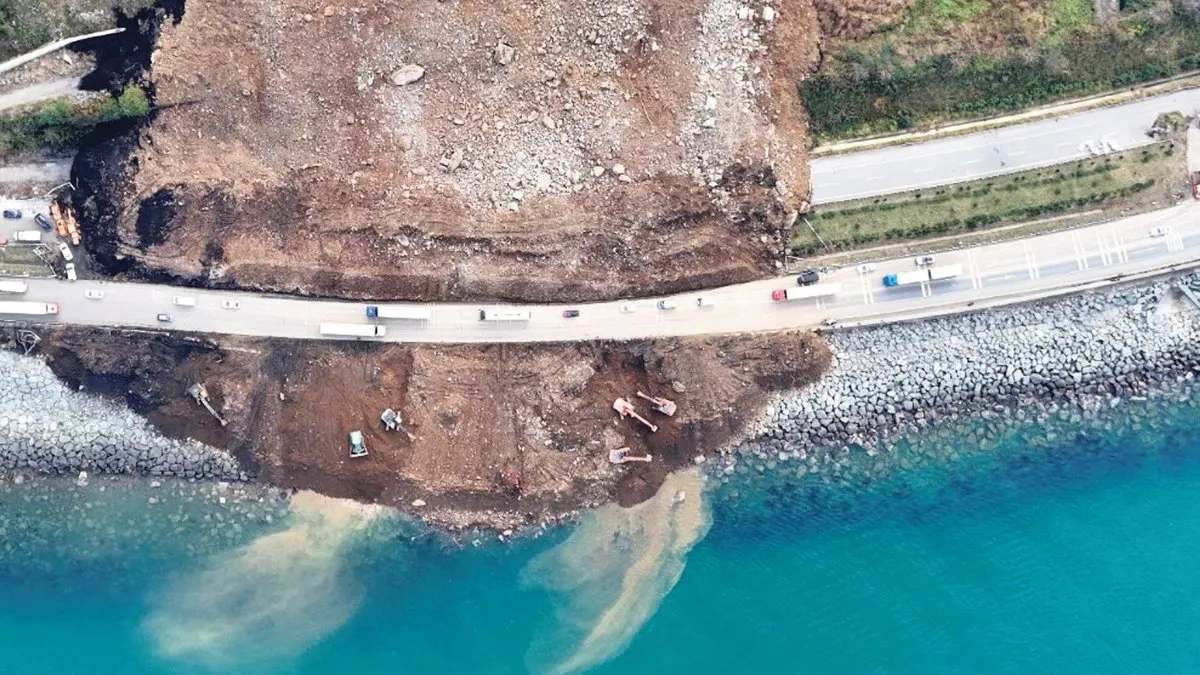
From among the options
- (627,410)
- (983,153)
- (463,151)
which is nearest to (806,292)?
(627,410)

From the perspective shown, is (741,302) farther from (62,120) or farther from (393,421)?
(62,120)

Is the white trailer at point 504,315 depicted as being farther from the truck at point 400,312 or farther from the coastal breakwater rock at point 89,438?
the coastal breakwater rock at point 89,438

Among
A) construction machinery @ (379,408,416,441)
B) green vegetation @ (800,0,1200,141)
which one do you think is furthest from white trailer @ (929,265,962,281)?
construction machinery @ (379,408,416,441)

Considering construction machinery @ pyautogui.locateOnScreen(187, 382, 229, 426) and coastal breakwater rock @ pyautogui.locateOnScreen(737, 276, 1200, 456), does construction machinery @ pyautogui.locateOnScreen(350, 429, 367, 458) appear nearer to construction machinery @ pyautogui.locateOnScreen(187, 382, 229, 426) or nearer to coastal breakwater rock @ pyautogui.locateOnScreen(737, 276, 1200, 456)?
construction machinery @ pyautogui.locateOnScreen(187, 382, 229, 426)

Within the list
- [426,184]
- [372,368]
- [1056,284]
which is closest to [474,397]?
[372,368]

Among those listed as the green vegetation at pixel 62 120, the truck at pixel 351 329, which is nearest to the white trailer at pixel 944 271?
the truck at pixel 351 329

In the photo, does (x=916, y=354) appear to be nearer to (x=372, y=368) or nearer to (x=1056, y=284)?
(x=1056, y=284)
